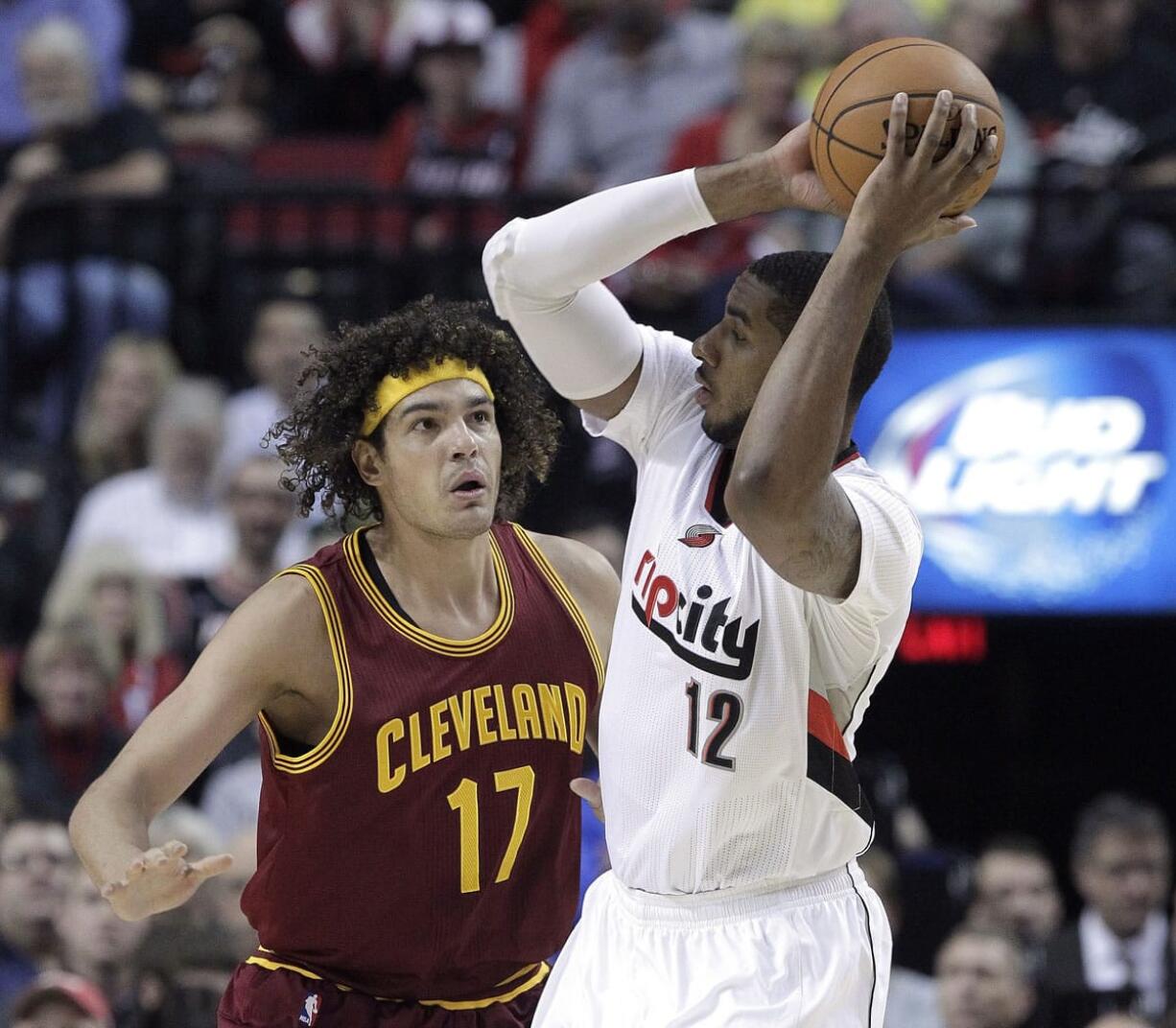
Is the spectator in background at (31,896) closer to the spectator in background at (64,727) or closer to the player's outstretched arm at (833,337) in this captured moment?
the spectator in background at (64,727)

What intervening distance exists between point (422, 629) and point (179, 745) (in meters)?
0.59

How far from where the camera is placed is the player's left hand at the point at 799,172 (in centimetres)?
360

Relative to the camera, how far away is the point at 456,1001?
4441 mm

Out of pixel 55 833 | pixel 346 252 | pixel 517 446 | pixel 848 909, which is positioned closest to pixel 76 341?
pixel 346 252

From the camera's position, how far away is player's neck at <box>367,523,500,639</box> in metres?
4.44

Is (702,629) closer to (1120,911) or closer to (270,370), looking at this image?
(1120,911)

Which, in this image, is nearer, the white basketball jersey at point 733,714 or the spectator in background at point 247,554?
the white basketball jersey at point 733,714

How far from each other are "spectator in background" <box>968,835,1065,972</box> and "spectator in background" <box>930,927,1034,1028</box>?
45 cm

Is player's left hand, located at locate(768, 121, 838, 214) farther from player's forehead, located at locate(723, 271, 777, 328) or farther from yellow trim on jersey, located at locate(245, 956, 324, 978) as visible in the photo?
yellow trim on jersey, located at locate(245, 956, 324, 978)

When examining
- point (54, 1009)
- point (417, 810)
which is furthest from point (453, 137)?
point (417, 810)

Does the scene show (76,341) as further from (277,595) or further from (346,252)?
(277,595)

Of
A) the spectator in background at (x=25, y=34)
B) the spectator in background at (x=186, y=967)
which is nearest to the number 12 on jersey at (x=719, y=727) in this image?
the spectator in background at (x=186, y=967)

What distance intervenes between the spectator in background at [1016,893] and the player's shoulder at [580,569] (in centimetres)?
299

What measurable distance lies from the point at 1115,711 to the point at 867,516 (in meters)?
4.88
